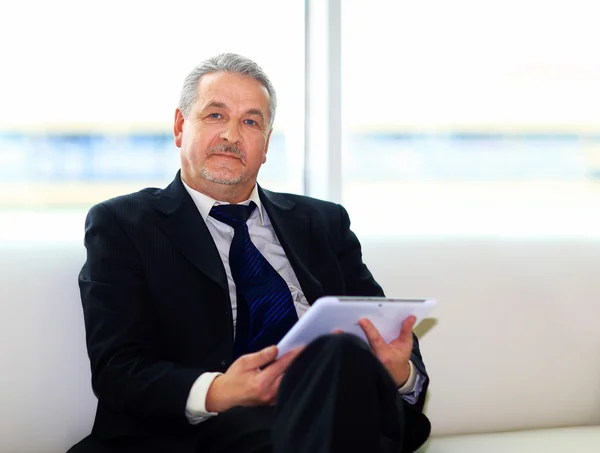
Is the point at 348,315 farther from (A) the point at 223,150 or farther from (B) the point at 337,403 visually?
(A) the point at 223,150

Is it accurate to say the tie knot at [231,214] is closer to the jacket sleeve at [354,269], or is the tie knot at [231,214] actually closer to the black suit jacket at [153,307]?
the black suit jacket at [153,307]

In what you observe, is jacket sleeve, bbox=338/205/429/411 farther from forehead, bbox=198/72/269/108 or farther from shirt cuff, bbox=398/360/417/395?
forehead, bbox=198/72/269/108

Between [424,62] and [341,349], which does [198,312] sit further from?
[424,62]

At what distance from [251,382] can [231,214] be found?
570 mm

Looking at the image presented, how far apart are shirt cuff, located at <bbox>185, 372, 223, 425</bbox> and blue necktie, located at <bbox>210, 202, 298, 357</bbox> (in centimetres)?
21

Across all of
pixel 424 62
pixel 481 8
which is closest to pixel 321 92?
pixel 424 62

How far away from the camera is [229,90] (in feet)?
6.34

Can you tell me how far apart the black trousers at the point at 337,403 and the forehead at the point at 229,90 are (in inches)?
34.3

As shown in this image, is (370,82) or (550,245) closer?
(550,245)

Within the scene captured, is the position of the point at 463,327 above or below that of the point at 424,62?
below

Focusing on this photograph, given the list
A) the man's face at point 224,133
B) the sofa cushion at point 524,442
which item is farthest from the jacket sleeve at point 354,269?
the man's face at point 224,133

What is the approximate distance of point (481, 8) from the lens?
269 cm

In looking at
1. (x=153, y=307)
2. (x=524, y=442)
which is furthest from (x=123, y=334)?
(x=524, y=442)

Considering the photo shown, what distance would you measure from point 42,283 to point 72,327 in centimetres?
13
